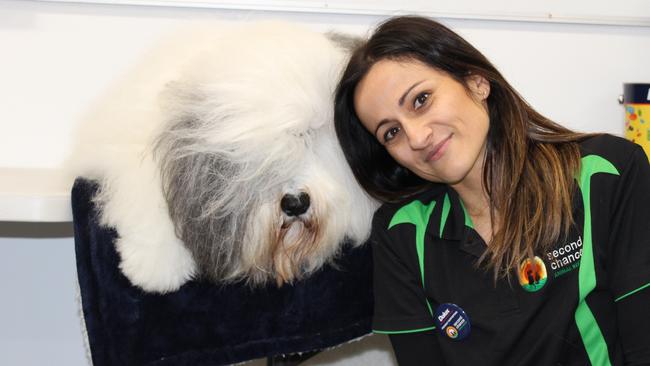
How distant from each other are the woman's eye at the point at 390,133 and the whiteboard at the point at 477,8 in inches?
34.4

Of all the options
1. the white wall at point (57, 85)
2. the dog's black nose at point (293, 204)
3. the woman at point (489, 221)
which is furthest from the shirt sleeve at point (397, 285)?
the white wall at point (57, 85)

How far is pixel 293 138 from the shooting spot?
45.8 inches

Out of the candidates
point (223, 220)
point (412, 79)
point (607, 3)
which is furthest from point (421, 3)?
point (223, 220)

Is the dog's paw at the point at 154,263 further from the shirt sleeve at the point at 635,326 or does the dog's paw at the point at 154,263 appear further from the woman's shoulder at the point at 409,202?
the shirt sleeve at the point at 635,326

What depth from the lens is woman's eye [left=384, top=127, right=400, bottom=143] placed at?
49.7 inches

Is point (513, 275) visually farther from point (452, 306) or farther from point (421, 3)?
point (421, 3)

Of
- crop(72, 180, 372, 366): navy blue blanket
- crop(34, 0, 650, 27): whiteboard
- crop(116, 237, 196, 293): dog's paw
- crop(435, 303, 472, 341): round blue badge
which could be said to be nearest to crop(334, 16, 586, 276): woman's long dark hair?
crop(435, 303, 472, 341): round blue badge

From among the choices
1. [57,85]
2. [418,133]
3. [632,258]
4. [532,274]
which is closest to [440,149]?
[418,133]

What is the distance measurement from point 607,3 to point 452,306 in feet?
4.71

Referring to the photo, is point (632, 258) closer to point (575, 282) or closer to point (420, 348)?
point (575, 282)

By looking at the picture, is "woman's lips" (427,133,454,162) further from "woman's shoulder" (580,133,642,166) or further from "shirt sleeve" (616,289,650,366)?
"shirt sleeve" (616,289,650,366)

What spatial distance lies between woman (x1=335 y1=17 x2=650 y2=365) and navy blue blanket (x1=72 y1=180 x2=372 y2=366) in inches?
4.9

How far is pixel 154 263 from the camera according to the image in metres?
1.16

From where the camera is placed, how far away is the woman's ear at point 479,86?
1268 mm
